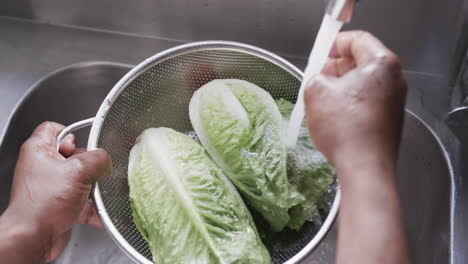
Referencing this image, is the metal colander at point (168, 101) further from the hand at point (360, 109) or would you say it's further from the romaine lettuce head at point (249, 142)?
the hand at point (360, 109)

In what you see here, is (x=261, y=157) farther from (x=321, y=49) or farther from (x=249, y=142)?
(x=321, y=49)

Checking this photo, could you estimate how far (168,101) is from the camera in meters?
1.04

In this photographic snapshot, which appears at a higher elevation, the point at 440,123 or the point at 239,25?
the point at 239,25

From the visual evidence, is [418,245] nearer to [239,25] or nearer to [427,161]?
[427,161]

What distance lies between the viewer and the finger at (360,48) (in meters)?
0.64

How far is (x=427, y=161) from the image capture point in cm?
109

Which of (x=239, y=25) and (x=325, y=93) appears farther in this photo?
(x=239, y=25)

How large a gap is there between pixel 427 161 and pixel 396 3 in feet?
1.30

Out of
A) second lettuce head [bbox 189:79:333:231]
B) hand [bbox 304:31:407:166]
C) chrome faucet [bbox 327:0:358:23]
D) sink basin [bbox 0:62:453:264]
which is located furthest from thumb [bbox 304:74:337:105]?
sink basin [bbox 0:62:453:264]

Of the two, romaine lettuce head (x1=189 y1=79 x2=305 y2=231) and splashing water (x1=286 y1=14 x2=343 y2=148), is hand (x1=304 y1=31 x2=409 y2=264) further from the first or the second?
romaine lettuce head (x1=189 y1=79 x2=305 y2=231)

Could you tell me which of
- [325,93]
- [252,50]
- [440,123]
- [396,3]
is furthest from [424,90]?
[325,93]

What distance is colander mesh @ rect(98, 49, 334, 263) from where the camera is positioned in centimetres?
91

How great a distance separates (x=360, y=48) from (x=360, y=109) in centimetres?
12

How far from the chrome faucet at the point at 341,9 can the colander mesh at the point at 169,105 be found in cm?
29
